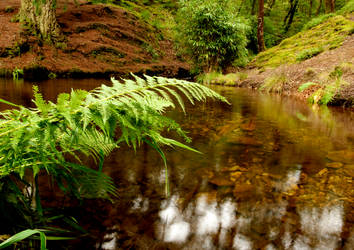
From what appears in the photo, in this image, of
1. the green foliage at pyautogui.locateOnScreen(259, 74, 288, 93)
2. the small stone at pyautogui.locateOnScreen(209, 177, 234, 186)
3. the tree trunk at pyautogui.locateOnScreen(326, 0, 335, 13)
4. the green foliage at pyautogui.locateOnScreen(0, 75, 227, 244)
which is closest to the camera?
the green foliage at pyautogui.locateOnScreen(0, 75, 227, 244)

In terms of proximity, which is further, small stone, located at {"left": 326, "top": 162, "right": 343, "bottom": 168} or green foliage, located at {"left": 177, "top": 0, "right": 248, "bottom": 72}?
green foliage, located at {"left": 177, "top": 0, "right": 248, "bottom": 72}

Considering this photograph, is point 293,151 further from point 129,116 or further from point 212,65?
point 212,65

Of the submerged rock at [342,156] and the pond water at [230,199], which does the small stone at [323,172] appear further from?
the submerged rock at [342,156]

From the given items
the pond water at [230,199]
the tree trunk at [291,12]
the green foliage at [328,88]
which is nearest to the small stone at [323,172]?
the pond water at [230,199]

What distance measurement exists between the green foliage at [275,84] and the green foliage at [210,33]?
4.86 metres

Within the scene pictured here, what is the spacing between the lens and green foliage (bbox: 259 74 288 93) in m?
8.33

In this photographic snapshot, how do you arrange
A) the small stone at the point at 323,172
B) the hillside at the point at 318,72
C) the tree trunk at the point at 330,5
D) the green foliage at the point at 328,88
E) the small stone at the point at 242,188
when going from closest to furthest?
the small stone at the point at 242,188 → the small stone at the point at 323,172 → the green foliage at the point at 328,88 → the hillside at the point at 318,72 → the tree trunk at the point at 330,5

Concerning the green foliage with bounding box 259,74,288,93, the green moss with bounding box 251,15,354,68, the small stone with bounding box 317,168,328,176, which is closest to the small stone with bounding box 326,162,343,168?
the small stone with bounding box 317,168,328,176

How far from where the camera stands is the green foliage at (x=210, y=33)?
1248cm

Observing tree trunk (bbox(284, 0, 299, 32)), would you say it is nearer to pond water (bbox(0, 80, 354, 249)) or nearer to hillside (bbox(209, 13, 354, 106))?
hillside (bbox(209, 13, 354, 106))

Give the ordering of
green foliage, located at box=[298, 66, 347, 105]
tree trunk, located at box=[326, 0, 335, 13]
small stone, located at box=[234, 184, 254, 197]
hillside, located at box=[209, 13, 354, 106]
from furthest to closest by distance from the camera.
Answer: tree trunk, located at box=[326, 0, 335, 13] → hillside, located at box=[209, 13, 354, 106] → green foliage, located at box=[298, 66, 347, 105] → small stone, located at box=[234, 184, 254, 197]

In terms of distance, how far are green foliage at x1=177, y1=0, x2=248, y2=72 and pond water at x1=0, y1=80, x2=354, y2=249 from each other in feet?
36.0

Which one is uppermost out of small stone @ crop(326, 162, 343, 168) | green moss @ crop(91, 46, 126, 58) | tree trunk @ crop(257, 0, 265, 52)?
tree trunk @ crop(257, 0, 265, 52)

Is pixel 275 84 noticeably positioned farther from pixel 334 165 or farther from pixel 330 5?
pixel 330 5
